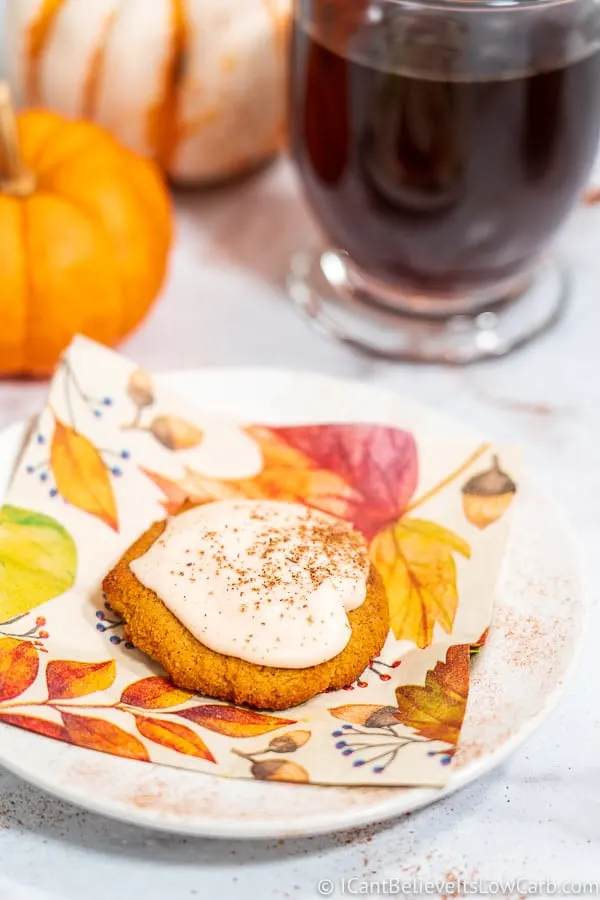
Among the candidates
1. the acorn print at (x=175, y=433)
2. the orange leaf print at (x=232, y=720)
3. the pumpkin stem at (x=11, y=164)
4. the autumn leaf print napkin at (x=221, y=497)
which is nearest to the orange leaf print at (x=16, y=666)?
the autumn leaf print napkin at (x=221, y=497)

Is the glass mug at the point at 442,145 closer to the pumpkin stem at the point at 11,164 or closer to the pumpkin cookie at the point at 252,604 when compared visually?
the pumpkin stem at the point at 11,164

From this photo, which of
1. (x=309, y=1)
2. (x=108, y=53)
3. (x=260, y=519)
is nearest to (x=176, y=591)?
(x=260, y=519)

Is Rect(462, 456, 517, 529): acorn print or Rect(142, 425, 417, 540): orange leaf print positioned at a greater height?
Rect(462, 456, 517, 529): acorn print

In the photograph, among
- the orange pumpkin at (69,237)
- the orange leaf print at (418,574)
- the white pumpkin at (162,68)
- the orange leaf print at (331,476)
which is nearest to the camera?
the orange leaf print at (418,574)

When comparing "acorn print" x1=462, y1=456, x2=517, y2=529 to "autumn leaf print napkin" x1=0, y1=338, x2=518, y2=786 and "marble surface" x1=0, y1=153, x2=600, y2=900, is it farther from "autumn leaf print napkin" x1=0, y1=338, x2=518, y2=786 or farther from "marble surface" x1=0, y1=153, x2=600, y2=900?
"marble surface" x1=0, y1=153, x2=600, y2=900

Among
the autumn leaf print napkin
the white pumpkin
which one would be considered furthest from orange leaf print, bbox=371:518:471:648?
the white pumpkin

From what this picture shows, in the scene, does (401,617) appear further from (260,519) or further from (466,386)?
(466,386)

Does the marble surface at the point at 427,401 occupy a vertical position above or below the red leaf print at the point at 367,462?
below
